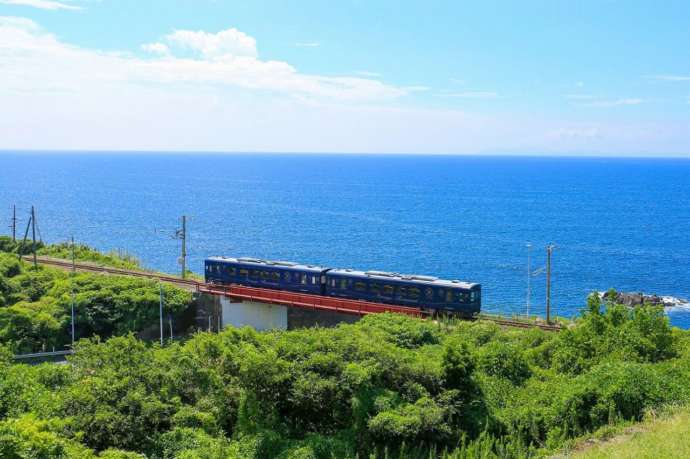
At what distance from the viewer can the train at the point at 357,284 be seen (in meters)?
36.9

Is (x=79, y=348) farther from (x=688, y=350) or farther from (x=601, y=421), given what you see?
(x=688, y=350)

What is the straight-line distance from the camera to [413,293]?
38250mm

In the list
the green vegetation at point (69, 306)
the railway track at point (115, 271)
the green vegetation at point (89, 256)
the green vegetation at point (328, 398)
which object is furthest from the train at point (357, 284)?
the green vegetation at point (89, 256)

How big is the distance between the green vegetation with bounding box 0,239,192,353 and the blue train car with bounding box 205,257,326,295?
3463 mm

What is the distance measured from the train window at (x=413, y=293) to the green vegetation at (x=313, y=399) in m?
13.6

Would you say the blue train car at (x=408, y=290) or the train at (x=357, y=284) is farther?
the train at (x=357, y=284)

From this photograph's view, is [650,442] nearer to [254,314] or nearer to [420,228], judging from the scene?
[254,314]

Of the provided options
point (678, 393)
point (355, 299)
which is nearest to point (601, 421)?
point (678, 393)

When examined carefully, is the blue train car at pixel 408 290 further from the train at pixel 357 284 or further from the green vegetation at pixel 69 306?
the green vegetation at pixel 69 306

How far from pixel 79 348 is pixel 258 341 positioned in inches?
261

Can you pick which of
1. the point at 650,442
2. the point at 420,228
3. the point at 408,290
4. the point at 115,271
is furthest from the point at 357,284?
the point at 420,228

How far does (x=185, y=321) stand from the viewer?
43.3m

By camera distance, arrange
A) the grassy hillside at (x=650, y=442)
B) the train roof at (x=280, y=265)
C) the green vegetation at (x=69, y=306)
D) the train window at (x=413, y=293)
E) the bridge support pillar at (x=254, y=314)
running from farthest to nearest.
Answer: the train roof at (x=280, y=265)
the bridge support pillar at (x=254, y=314)
the train window at (x=413, y=293)
the green vegetation at (x=69, y=306)
the grassy hillside at (x=650, y=442)

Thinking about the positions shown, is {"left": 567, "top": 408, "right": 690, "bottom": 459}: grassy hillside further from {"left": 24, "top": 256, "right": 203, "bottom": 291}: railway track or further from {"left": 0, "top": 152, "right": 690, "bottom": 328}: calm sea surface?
{"left": 0, "top": 152, "right": 690, "bottom": 328}: calm sea surface
